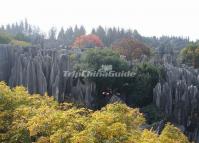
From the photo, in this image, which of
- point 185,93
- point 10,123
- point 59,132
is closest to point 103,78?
point 185,93

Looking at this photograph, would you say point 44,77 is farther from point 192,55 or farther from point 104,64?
point 192,55

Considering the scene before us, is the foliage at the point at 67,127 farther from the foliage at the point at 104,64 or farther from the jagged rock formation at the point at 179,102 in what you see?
the foliage at the point at 104,64

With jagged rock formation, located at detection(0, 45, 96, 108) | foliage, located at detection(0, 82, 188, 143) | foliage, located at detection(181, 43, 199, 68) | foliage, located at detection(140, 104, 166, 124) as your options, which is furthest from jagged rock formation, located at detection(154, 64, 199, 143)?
foliage, located at detection(181, 43, 199, 68)

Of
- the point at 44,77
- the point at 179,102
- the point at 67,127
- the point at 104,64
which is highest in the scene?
the point at 104,64

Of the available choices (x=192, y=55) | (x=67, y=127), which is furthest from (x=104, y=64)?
(x=67, y=127)

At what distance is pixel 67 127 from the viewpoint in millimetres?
10414

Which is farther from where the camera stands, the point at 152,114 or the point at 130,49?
the point at 130,49

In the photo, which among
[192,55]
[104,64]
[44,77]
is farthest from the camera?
[192,55]

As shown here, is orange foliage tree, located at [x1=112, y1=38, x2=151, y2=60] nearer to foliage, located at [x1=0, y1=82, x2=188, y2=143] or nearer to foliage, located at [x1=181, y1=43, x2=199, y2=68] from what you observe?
foliage, located at [x1=181, y1=43, x2=199, y2=68]

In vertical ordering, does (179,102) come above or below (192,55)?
below

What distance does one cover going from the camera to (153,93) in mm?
30562

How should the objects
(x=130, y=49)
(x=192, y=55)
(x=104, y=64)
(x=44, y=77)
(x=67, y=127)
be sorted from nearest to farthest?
(x=67, y=127)
(x=44, y=77)
(x=104, y=64)
(x=192, y=55)
(x=130, y=49)

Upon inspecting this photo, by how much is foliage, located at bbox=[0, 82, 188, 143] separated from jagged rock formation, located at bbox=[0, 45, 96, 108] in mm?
13665

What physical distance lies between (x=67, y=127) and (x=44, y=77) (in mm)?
17189
